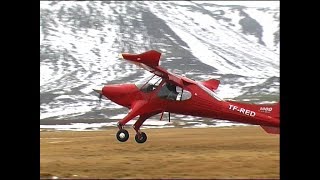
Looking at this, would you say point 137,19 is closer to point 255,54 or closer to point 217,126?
point 255,54

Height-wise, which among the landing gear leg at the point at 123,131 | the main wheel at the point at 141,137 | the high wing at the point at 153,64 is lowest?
the main wheel at the point at 141,137

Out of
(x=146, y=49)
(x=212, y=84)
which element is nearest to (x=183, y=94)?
(x=212, y=84)

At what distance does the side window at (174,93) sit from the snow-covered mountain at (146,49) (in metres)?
40.9

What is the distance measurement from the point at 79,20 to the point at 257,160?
Answer: 175300 millimetres

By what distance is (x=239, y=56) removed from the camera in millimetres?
113938

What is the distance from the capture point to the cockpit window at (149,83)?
15.9m

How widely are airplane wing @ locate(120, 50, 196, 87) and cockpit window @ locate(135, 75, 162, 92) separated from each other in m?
0.19

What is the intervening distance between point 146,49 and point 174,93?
325 feet

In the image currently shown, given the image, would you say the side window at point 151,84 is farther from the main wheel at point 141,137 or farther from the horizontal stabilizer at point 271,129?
the horizontal stabilizer at point 271,129

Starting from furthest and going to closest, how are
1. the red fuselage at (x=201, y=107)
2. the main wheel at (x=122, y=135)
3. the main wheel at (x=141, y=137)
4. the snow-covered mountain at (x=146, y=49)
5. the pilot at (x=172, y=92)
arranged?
the snow-covered mountain at (x=146, y=49) → the main wheel at (x=141, y=137) → the main wheel at (x=122, y=135) → the pilot at (x=172, y=92) → the red fuselage at (x=201, y=107)

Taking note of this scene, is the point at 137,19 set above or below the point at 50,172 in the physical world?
below

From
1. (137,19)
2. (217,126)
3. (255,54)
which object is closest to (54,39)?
(137,19)

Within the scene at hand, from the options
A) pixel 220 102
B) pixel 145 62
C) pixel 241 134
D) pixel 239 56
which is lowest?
pixel 239 56

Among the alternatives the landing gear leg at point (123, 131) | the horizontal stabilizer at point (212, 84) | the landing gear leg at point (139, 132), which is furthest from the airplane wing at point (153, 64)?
the landing gear leg at point (123, 131)
